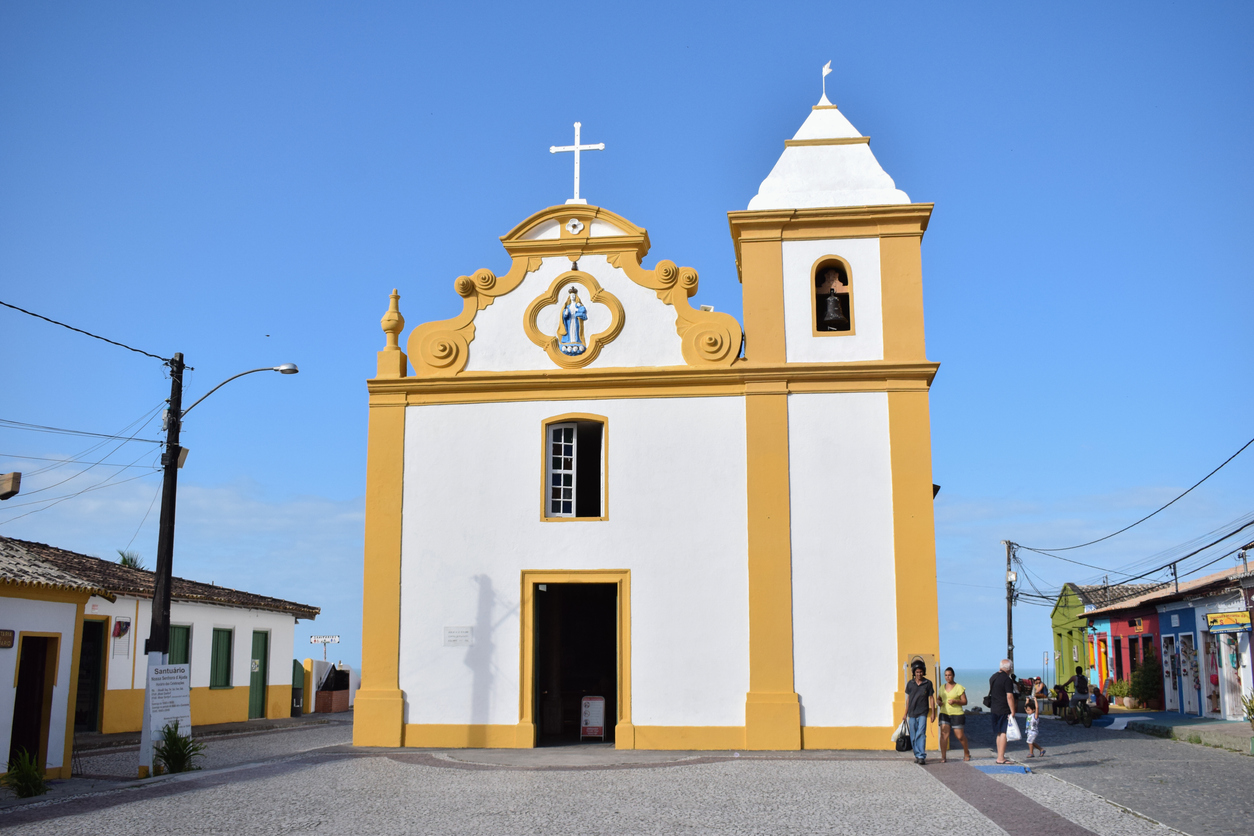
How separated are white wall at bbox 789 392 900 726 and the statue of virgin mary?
11.9 ft

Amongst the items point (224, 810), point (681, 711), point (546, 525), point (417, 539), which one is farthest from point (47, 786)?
point (681, 711)

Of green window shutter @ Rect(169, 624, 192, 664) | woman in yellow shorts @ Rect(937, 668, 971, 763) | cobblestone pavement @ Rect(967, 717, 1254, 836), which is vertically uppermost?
green window shutter @ Rect(169, 624, 192, 664)

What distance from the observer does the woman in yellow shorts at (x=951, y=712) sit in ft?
49.4

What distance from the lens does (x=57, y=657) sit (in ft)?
50.0

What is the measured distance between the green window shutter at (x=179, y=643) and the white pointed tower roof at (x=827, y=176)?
16.2 metres

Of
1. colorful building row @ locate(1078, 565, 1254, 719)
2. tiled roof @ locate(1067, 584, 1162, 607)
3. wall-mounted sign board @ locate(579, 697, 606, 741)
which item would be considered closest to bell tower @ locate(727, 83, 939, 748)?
wall-mounted sign board @ locate(579, 697, 606, 741)

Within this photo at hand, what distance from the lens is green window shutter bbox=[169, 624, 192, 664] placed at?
24.4m

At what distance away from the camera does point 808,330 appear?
17406 millimetres

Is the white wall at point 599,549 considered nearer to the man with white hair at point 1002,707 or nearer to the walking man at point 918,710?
the walking man at point 918,710

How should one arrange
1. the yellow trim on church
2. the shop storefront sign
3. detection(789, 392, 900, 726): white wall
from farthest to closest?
the shop storefront sign → the yellow trim on church → detection(789, 392, 900, 726): white wall

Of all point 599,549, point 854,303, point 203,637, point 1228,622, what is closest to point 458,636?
point 599,549

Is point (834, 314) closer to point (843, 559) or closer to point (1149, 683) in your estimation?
point (843, 559)

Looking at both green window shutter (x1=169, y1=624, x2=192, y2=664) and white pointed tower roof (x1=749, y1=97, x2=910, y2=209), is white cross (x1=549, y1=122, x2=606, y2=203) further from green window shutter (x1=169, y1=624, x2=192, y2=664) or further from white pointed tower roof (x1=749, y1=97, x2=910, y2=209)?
green window shutter (x1=169, y1=624, x2=192, y2=664)

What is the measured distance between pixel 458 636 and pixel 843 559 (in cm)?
614
